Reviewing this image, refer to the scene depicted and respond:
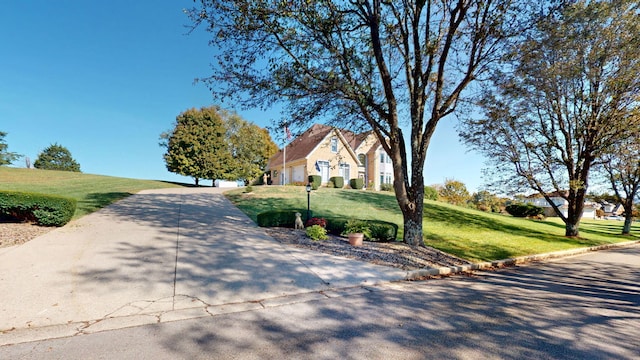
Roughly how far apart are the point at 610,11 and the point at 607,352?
1309 centimetres

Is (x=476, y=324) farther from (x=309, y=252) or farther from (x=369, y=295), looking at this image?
(x=309, y=252)

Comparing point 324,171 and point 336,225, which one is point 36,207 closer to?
point 336,225

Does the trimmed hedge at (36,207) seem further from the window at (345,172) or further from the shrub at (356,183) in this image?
the window at (345,172)

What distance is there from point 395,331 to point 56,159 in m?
78.8

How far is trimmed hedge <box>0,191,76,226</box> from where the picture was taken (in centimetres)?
727

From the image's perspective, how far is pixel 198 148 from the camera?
31750 millimetres

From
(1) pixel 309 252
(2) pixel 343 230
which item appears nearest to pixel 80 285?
(1) pixel 309 252

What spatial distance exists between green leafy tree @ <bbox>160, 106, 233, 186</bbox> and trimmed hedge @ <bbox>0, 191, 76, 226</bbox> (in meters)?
25.2

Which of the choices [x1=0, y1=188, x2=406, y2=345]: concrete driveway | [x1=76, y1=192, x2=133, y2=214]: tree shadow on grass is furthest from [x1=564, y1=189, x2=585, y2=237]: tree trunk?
[x1=76, y1=192, x2=133, y2=214]: tree shadow on grass

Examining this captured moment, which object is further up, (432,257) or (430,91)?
(430,91)

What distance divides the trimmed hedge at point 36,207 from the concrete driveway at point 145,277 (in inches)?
16.8

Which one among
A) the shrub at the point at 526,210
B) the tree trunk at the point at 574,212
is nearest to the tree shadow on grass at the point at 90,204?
the tree trunk at the point at 574,212

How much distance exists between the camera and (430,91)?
9.11 metres

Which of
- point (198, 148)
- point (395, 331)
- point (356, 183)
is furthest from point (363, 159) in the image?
point (395, 331)
